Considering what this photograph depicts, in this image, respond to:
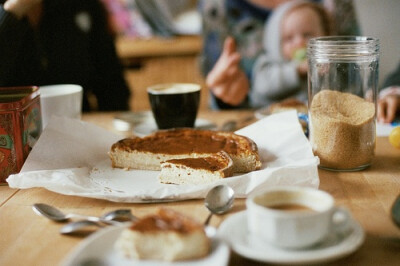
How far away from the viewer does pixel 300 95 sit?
2318mm

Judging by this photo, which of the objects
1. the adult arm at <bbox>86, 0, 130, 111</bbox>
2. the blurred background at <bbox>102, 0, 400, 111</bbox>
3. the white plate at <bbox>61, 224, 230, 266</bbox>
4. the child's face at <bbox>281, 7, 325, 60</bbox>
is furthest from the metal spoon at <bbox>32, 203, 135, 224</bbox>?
the blurred background at <bbox>102, 0, 400, 111</bbox>

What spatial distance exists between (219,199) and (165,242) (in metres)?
0.27

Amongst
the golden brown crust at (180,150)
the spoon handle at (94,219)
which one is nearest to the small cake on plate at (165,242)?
the spoon handle at (94,219)

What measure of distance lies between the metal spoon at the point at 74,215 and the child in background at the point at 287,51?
1.53 meters

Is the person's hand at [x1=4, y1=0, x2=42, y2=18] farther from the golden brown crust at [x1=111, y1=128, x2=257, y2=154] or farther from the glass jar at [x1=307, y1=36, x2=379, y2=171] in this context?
the glass jar at [x1=307, y1=36, x2=379, y2=171]

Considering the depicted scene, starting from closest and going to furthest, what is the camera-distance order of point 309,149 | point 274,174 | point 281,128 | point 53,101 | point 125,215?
point 125,215 < point 274,174 < point 309,149 < point 281,128 < point 53,101

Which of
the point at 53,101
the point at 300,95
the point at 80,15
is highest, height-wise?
the point at 80,15

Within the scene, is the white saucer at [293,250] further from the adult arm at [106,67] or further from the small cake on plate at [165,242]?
the adult arm at [106,67]

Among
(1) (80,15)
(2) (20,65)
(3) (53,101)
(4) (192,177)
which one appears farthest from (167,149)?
(1) (80,15)

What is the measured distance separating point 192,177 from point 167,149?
0.59 ft

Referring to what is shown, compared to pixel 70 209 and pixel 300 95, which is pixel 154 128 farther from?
pixel 300 95

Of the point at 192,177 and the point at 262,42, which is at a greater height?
the point at 262,42

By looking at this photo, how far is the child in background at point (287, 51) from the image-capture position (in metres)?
2.30

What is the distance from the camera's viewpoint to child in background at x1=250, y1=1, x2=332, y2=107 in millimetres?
2300
